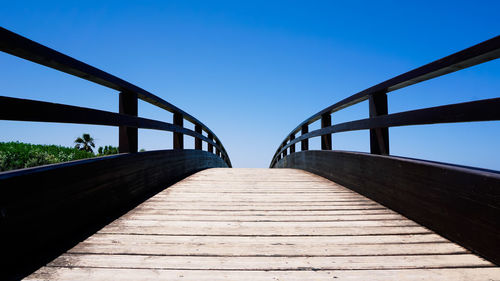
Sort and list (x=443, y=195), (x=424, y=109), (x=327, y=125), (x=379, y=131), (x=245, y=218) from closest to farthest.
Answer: (x=443, y=195) → (x=424, y=109) → (x=245, y=218) → (x=379, y=131) → (x=327, y=125)

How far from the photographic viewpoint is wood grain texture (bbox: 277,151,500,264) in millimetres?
1763

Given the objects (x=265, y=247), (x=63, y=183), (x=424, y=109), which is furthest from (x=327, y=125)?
(x=63, y=183)

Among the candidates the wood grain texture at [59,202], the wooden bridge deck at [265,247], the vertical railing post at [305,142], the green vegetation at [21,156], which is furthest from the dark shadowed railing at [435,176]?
the green vegetation at [21,156]

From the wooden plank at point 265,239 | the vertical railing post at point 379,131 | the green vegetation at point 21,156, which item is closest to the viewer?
the wooden plank at point 265,239

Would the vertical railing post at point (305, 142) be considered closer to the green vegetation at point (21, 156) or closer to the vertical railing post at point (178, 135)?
the vertical railing post at point (178, 135)

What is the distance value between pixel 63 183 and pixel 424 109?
304 centimetres

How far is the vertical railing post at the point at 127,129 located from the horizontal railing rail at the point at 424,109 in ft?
9.59

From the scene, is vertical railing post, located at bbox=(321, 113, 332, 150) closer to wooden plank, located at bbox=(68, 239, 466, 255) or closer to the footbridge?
the footbridge

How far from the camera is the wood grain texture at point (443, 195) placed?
176 centimetres

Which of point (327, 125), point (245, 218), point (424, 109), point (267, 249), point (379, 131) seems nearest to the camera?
point (267, 249)

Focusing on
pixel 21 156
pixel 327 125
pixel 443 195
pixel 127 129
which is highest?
pixel 327 125

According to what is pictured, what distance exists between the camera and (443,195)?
214 centimetres

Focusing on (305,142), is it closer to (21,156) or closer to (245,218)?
(245,218)

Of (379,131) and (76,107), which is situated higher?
(76,107)
